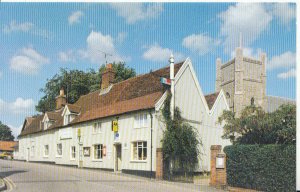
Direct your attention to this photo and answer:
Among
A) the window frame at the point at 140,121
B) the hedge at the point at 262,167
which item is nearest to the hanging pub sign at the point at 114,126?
the window frame at the point at 140,121

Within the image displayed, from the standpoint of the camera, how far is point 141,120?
27.3 metres

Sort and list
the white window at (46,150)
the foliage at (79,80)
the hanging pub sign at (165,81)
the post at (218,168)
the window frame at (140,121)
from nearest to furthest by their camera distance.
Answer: the post at (218,168) → the hanging pub sign at (165,81) → the window frame at (140,121) → the white window at (46,150) → the foliage at (79,80)

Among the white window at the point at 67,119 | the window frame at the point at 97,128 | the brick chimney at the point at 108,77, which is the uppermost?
the brick chimney at the point at 108,77

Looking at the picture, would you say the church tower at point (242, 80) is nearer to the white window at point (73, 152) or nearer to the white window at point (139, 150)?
the white window at point (73, 152)

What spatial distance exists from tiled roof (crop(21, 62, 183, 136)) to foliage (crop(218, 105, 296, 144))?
22.9ft

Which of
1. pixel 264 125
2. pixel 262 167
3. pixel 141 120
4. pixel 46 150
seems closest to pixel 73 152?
pixel 46 150

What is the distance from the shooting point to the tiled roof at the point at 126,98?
27.9m

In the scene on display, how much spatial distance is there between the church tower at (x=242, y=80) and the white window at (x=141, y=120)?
4119cm

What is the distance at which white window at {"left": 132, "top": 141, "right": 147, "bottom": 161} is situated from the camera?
87.8 feet

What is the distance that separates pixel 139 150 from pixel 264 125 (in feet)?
36.4

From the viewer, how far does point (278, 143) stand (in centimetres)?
1834

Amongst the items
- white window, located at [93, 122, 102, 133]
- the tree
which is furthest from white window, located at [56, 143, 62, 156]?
the tree

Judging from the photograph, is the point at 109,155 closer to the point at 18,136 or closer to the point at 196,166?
the point at 196,166

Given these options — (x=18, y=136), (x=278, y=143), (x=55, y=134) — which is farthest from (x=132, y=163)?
(x=18, y=136)
